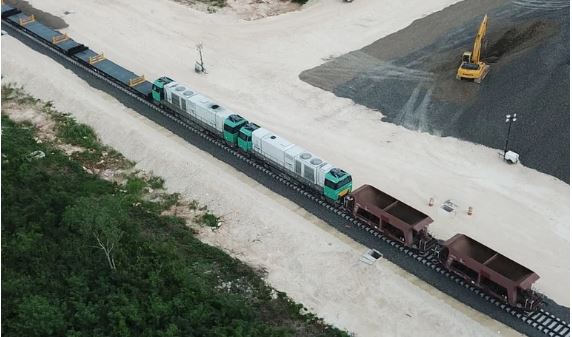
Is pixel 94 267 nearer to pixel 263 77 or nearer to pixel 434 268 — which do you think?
pixel 434 268

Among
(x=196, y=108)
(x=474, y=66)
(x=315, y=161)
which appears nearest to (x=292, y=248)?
(x=315, y=161)

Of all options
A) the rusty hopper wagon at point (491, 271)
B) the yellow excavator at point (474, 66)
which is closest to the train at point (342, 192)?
the rusty hopper wagon at point (491, 271)

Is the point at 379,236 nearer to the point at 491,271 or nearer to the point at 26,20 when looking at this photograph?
the point at 491,271

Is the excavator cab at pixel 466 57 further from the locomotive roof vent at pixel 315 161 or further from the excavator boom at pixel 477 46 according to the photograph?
the locomotive roof vent at pixel 315 161

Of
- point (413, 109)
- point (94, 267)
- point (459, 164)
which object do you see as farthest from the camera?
point (413, 109)

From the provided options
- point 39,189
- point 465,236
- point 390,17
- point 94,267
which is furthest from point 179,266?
point 390,17

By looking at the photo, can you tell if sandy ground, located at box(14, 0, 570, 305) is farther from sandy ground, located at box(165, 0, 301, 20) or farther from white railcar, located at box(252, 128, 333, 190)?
white railcar, located at box(252, 128, 333, 190)

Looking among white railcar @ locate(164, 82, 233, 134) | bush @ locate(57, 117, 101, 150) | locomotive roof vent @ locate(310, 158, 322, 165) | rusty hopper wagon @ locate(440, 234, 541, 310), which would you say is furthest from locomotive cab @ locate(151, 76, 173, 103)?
rusty hopper wagon @ locate(440, 234, 541, 310)
